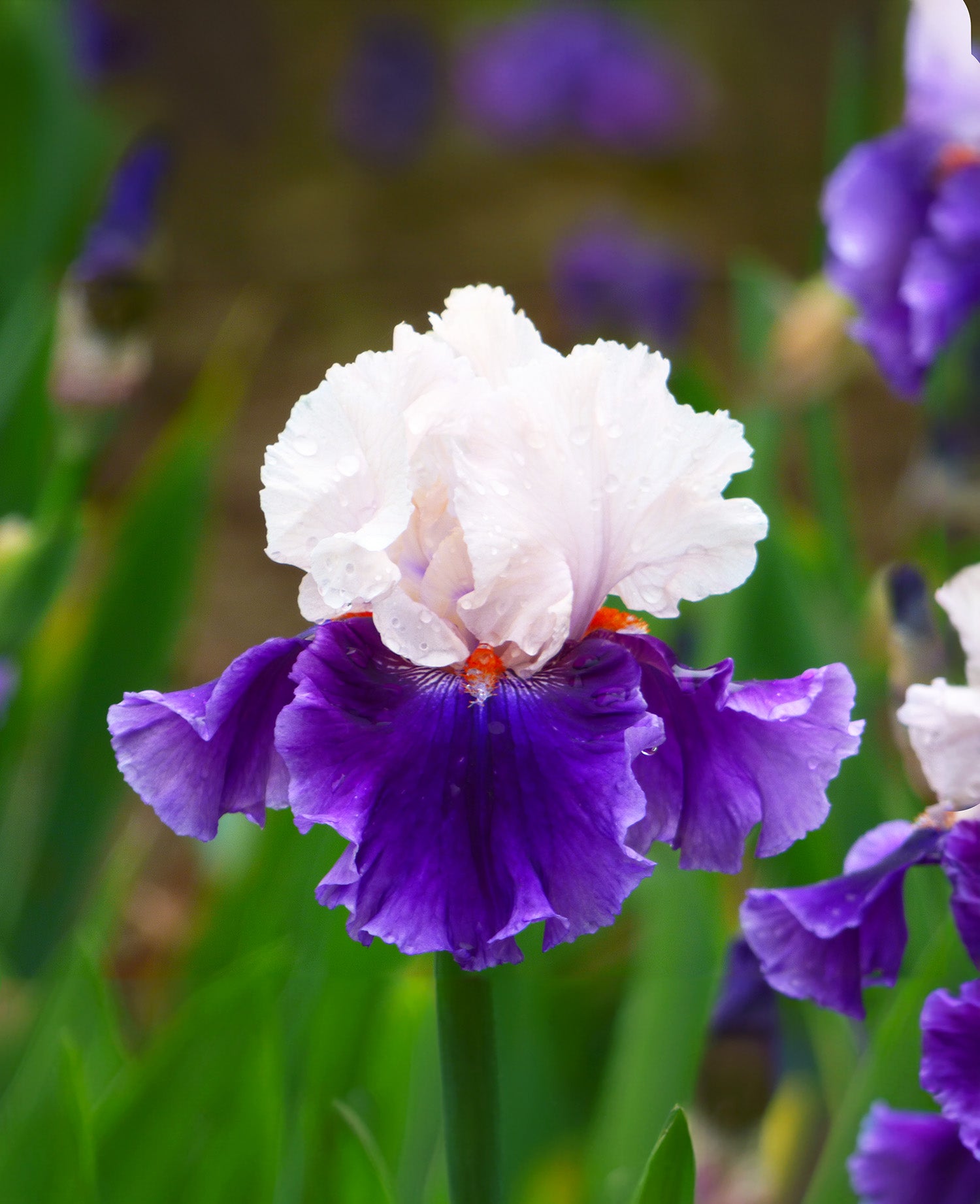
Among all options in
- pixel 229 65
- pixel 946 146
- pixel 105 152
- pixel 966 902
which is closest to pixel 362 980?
pixel 966 902

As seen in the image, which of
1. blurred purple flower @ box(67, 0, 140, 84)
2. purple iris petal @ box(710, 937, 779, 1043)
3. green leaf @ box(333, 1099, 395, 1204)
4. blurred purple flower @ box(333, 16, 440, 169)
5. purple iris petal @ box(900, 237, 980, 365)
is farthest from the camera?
blurred purple flower @ box(333, 16, 440, 169)

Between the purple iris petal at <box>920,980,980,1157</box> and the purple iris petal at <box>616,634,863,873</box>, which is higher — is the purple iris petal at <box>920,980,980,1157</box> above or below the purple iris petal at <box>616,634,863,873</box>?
below

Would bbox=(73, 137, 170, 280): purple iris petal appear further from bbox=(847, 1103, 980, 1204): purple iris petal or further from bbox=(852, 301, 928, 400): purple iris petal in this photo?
bbox=(847, 1103, 980, 1204): purple iris petal

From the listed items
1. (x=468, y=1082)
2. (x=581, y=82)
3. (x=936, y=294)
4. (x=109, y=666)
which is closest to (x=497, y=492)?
(x=468, y=1082)

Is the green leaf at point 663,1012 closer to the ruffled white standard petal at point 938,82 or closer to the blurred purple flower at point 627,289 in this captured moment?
the ruffled white standard petal at point 938,82

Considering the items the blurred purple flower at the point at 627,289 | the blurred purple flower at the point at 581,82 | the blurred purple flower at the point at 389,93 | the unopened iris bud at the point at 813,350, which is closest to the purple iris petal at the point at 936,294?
the unopened iris bud at the point at 813,350

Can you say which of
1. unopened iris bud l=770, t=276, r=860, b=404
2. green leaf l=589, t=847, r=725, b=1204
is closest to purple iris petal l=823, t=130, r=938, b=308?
unopened iris bud l=770, t=276, r=860, b=404

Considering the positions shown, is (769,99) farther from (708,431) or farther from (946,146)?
(708,431)

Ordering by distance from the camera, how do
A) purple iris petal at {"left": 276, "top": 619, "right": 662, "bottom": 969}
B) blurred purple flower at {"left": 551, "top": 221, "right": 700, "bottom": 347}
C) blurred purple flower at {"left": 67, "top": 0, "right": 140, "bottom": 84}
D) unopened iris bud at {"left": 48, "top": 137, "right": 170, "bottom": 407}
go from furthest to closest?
blurred purple flower at {"left": 67, "top": 0, "right": 140, "bottom": 84} → blurred purple flower at {"left": 551, "top": 221, "right": 700, "bottom": 347} → unopened iris bud at {"left": 48, "top": 137, "right": 170, "bottom": 407} → purple iris petal at {"left": 276, "top": 619, "right": 662, "bottom": 969}

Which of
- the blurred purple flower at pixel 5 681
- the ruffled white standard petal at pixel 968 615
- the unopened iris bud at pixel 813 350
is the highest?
the unopened iris bud at pixel 813 350
